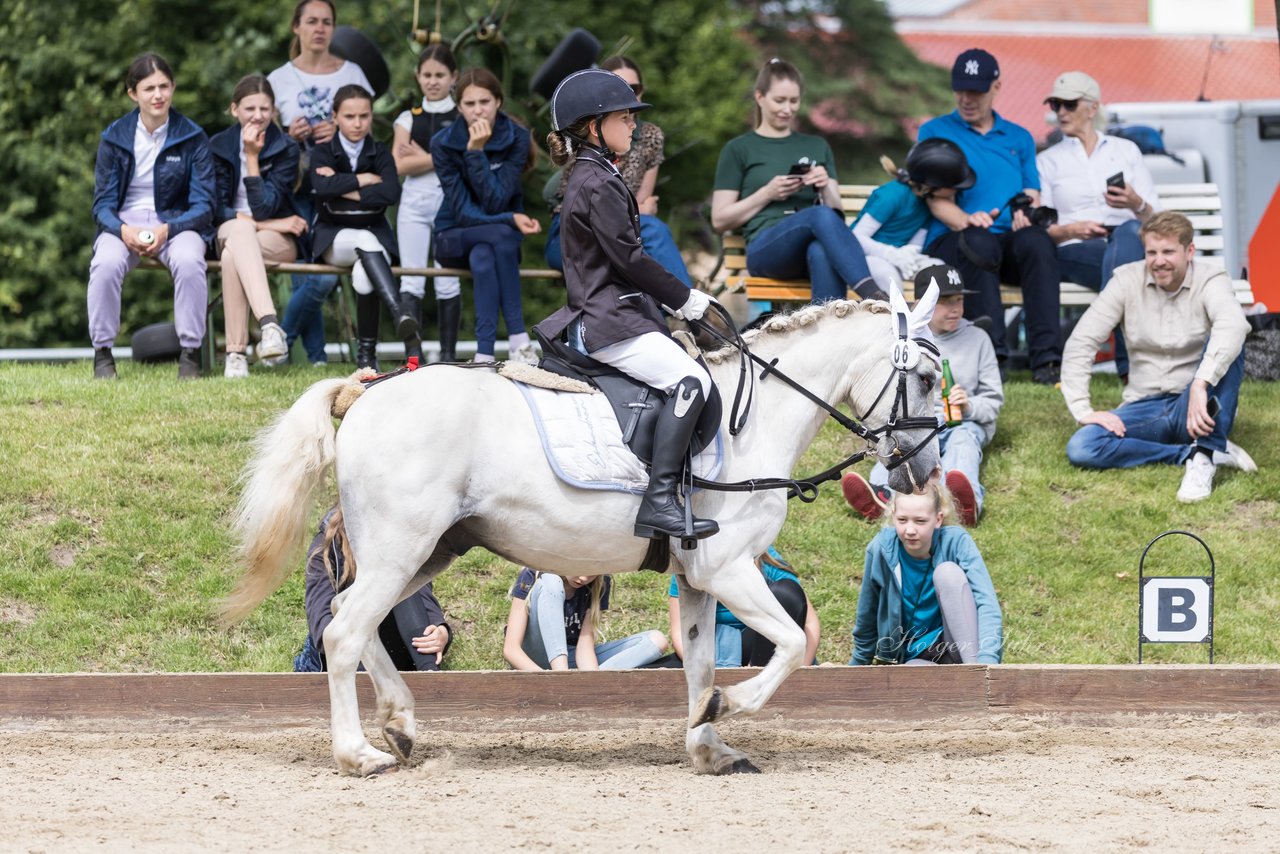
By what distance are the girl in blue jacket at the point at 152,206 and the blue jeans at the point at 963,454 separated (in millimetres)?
4192

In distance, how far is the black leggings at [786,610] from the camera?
7336mm

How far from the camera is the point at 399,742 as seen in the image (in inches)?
244

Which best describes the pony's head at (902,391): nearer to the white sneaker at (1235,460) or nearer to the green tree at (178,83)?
the white sneaker at (1235,460)

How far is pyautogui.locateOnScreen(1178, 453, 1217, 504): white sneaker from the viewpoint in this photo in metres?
9.20

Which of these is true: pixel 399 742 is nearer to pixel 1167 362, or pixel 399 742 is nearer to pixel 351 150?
pixel 1167 362

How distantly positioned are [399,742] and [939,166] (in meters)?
5.85

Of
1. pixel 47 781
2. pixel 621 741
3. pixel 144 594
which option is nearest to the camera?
pixel 47 781

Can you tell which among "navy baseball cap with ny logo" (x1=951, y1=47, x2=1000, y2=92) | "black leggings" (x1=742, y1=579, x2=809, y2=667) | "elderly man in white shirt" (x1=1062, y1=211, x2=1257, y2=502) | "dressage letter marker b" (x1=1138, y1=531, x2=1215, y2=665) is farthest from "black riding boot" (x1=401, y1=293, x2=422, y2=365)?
"dressage letter marker b" (x1=1138, y1=531, x2=1215, y2=665)

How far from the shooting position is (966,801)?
5.64 meters

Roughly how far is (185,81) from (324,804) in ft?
50.1

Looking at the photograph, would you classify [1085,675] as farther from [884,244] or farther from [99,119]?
[99,119]

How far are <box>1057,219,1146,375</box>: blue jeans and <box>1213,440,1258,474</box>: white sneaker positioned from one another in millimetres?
1365

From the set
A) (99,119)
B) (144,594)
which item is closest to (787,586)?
(144,594)

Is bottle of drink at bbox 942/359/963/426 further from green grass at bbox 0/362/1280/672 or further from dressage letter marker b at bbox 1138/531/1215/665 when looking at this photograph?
dressage letter marker b at bbox 1138/531/1215/665
